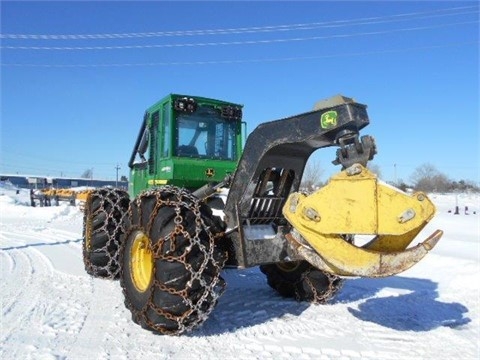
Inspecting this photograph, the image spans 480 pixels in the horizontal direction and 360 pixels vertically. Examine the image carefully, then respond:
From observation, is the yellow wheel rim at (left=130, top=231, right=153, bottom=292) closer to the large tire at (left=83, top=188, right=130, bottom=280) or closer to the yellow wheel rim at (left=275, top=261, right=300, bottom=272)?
the yellow wheel rim at (left=275, top=261, right=300, bottom=272)

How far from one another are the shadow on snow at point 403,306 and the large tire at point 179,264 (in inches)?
77.9

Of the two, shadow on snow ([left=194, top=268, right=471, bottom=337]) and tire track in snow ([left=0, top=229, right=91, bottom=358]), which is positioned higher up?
tire track in snow ([left=0, top=229, right=91, bottom=358])

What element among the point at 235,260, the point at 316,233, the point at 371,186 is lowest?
the point at 235,260

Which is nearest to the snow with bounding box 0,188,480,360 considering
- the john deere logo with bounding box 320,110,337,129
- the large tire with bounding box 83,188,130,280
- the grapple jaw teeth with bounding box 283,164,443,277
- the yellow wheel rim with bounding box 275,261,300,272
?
the large tire with bounding box 83,188,130,280

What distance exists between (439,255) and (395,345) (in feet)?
19.3

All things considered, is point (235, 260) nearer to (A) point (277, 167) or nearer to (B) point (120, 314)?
(A) point (277, 167)

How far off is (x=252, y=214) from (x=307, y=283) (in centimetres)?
131

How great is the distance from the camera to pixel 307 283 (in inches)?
217

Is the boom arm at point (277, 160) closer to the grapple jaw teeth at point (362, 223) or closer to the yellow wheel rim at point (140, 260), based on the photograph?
the grapple jaw teeth at point (362, 223)

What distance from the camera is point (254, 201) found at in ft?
15.5

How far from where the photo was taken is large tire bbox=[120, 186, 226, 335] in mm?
4020

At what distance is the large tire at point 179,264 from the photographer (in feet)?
13.2

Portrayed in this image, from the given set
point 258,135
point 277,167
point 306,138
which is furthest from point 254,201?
point 306,138

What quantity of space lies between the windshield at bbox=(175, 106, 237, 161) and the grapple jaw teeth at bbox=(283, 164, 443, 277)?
2117 mm
